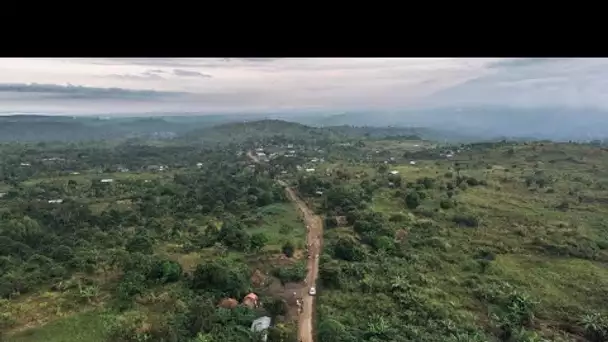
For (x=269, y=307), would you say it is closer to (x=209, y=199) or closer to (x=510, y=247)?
(x=510, y=247)

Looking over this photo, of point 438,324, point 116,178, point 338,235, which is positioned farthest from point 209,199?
point 438,324

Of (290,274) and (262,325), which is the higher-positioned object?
(290,274)

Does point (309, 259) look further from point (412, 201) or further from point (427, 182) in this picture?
point (427, 182)

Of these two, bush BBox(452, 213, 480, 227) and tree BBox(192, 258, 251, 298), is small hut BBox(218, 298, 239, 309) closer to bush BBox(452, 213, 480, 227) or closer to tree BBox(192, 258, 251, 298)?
tree BBox(192, 258, 251, 298)

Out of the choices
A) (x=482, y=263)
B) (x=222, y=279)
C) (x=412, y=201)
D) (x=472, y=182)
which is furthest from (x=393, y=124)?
(x=222, y=279)

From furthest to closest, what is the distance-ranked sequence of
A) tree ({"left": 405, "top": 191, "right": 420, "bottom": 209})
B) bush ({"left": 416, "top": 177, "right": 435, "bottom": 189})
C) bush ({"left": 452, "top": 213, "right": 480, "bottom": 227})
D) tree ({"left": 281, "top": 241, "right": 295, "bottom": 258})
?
bush ({"left": 416, "top": 177, "right": 435, "bottom": 189}) < tree ({"left": 405, "top": 191, "right": 420, "bottom": 209}) < bush ({"left": 452, "top": 213, "right": 480, "bottom": 227}) < tree ({"left": 281, "top": 241, "right": 295, "bottom": 258})

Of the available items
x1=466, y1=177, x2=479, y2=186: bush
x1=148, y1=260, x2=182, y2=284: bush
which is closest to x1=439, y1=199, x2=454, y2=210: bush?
x1=466, y1=177, x2=479, y2=186: bush

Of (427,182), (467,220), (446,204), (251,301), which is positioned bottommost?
(251,301)
